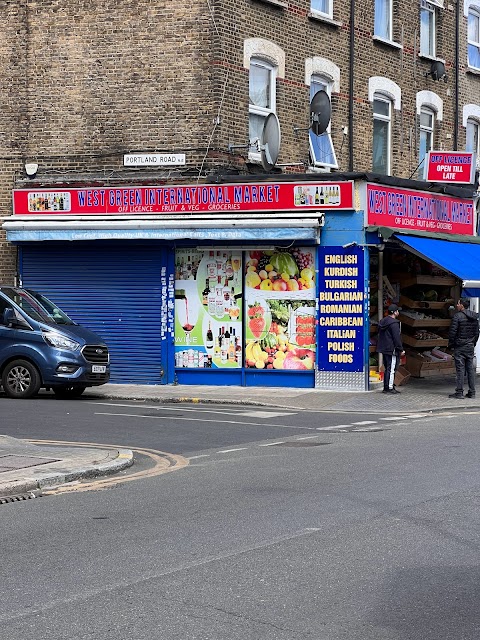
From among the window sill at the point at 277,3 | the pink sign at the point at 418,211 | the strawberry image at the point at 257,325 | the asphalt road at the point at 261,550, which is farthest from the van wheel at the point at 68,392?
the window sill at the point at 277,3

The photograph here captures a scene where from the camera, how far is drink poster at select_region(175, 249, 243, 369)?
22.7 m

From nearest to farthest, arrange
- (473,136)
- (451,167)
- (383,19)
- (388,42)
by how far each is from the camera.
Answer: (451,167)
(388,42)
(383,19)
(473,136)

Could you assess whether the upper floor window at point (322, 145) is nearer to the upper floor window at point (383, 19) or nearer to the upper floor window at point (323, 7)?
the upper floor window at point (323, 7)

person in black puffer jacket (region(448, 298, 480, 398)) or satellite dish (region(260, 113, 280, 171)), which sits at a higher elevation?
satellite dish (region(260, 113, 280, 171))

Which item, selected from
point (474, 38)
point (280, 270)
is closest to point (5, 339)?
point (280, 270)

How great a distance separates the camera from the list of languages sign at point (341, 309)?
860 inches

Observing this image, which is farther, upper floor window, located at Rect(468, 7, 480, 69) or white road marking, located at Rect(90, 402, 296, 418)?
upper floor window, located at Rect(468, 7, 480, 69)

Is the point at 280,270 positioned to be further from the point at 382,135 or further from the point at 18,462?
the point at 18,462

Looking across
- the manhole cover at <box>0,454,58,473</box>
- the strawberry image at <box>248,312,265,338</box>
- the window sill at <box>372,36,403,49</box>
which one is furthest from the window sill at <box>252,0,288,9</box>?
the manhole cover at <box>0,454,58,473</box>

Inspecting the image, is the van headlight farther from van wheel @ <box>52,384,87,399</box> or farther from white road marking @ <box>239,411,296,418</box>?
white road marking @ <box>239,411,296,418</box>

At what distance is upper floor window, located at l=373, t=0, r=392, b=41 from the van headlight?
37.4 ft

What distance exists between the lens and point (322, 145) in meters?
24.7

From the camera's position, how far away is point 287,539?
784 centimetres

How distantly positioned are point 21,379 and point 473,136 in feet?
51.9
